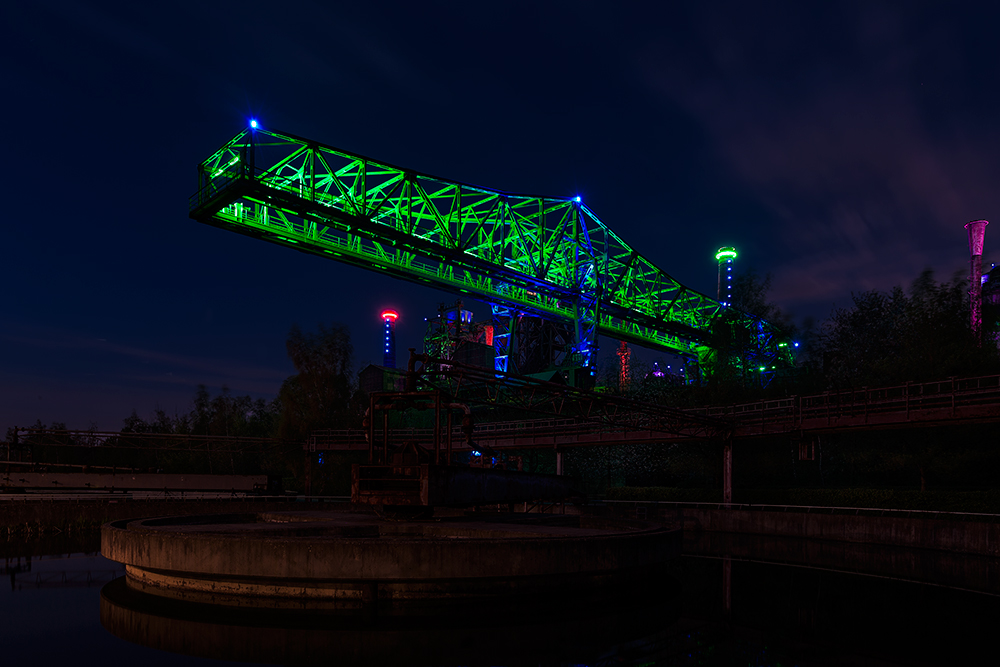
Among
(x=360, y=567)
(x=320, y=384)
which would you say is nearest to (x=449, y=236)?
(x=320, y=384)

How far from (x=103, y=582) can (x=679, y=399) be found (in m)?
41.4

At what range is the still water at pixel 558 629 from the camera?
9.95 m

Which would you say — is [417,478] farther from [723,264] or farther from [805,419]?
[723,264]

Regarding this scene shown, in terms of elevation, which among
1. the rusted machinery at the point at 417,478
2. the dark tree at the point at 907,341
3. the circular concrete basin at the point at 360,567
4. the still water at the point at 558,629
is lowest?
the still water at the point at 558,629

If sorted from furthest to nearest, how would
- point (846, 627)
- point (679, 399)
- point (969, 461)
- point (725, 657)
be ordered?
1. point (679, 399)
2. point (969, 461)
3. point (846, 627)
4. point (725, 657)

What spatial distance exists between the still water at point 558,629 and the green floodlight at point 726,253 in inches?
3177

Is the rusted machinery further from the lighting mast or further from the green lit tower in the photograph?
the lighting mast

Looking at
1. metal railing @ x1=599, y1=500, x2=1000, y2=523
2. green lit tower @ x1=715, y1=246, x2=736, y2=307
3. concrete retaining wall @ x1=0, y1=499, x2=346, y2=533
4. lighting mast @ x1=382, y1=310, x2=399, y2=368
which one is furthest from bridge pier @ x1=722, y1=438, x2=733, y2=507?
lighting mast @ x1=382, y1=310, x2=399, y2=368

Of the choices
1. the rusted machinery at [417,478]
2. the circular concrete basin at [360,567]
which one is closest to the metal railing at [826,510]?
the rusted machinery at [417,478]

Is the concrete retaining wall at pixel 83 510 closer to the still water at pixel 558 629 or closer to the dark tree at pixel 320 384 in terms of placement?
the still water at pixel 558 629

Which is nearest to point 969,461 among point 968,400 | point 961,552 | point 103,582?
point 968,400

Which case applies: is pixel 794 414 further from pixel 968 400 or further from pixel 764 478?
pixel 764 478

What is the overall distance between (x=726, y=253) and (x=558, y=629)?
291 feet

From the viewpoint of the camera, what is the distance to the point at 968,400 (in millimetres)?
28047
